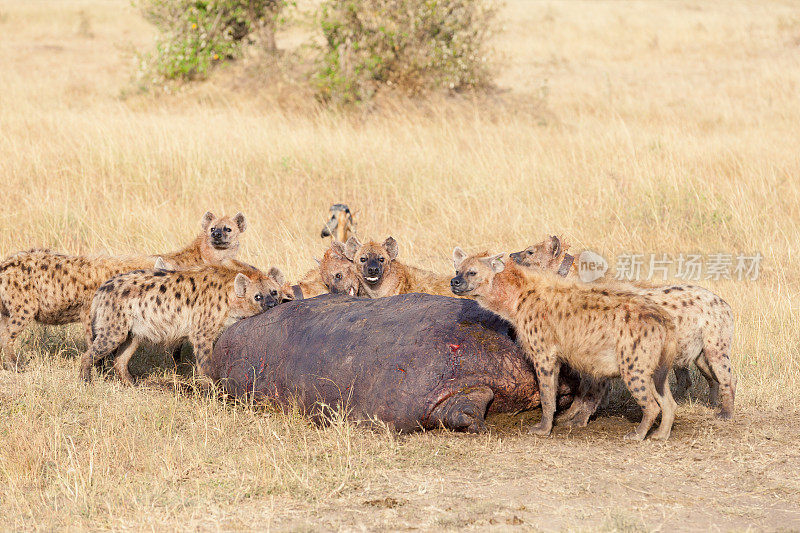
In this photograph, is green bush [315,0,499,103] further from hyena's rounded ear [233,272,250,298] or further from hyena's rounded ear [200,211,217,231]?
hyena's rounded ear [233,272,250,298]

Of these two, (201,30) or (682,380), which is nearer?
(682,380)

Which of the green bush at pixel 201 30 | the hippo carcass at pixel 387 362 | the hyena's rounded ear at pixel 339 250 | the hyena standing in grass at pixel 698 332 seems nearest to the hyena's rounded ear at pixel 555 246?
the hyena standing in grass at pixel 698 332

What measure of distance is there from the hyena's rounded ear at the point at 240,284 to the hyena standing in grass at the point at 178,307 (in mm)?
22

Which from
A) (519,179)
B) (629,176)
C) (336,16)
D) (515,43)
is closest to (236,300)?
(519,179)

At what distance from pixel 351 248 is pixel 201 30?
444 inches

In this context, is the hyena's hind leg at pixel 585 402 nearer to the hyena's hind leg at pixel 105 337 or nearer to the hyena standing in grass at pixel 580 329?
the hyena standing in grass at pixel 580 329

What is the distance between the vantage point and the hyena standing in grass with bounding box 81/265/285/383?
21.0 ft

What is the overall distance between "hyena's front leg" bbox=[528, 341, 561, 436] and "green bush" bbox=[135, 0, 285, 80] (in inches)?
504

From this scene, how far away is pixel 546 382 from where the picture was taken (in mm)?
5508

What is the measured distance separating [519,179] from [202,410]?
6543mm

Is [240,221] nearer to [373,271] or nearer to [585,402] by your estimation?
[373,271]

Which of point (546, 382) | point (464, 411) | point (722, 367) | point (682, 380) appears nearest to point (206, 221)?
point (464, 411)

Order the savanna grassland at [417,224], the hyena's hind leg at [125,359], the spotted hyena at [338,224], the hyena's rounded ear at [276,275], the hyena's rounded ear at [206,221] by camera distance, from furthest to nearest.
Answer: the spotted hyena at [338,224] → the hyena's rounded ear at [206,221] → the hyena's hind leg at [125,359] → the hyena's rounded ear at [276,275] → the savanna grassland at [417,224]

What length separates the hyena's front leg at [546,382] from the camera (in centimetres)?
548
